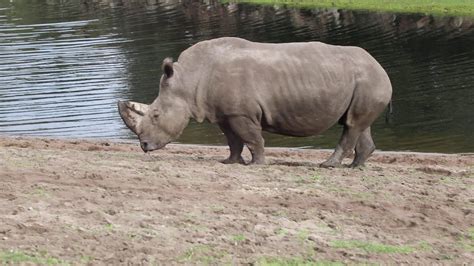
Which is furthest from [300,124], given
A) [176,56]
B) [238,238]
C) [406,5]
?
[406,5]

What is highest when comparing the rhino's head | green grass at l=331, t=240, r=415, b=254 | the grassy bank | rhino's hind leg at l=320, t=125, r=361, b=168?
green grass at l=331, t=240, r=415, b=254

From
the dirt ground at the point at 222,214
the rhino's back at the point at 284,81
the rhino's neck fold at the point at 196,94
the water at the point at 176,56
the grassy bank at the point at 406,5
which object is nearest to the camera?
the dirt ground at the point at 222,214

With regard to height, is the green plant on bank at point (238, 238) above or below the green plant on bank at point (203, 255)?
below

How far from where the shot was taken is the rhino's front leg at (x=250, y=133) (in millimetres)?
12508

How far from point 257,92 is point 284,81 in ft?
1.34

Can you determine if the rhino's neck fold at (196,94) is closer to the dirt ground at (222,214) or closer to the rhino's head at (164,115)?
the rhino's head at (164,115)

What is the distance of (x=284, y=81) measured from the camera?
1262 centimetres

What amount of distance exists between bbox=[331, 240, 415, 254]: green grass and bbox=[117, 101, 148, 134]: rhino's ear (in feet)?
16.9

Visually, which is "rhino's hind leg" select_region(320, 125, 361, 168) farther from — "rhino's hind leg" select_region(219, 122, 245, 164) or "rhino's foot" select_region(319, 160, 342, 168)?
"rhino's hind leg" select_region(219, 122, 245, 164)

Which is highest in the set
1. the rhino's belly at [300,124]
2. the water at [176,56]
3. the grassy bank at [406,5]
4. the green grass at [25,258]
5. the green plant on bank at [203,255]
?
the green grass at [25,258]

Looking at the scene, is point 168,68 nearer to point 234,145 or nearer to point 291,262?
point 234,145

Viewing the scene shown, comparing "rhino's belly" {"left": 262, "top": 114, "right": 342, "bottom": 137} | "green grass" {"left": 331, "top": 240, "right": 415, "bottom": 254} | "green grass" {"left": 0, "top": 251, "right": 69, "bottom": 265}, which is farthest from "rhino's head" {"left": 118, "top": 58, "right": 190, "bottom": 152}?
"green grass" {"left": 0, "top": 251, "right": 69, "bottom": 265}

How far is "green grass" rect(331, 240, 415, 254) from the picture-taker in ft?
25.5

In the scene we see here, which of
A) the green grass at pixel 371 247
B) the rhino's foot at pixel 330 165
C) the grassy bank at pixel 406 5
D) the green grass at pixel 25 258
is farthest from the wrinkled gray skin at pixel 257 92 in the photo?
the grassy bank at pixel 406 5
